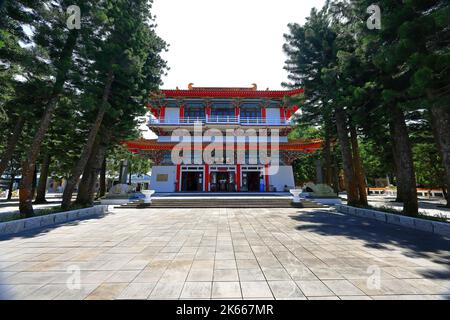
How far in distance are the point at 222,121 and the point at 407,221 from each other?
59.5ft

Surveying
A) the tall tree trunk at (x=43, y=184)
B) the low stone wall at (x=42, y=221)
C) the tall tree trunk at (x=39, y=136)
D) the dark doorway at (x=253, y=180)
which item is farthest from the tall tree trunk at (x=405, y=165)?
the tall tree trunk at (x=43, y=184)

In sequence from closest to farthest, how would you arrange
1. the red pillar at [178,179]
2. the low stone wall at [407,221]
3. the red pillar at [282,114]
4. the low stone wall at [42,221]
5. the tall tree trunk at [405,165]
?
the low stone wall at [407,221] < the low stone wall at [42,221] < the tall tree trunk at [405,165] < the red pillar at [178,179] < the red pillar at [282,114]

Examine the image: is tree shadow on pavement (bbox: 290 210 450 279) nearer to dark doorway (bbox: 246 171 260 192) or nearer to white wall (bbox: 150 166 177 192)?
dark doorway (bbox: 246 171 260 192)

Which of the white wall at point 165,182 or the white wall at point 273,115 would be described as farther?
the white wall at point 273,115

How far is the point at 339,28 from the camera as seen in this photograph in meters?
12.9

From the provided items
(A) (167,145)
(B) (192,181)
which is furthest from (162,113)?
(B) (192,181)

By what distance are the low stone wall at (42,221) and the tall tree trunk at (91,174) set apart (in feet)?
5.02

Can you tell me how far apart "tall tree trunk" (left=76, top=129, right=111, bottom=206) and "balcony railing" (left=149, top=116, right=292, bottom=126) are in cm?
976

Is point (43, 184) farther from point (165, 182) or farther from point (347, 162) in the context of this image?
point (347, 162)

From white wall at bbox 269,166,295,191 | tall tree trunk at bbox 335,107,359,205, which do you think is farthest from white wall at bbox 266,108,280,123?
tall tree trunk at bbox 335,107,359,205

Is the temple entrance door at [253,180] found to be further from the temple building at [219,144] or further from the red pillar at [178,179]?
the red pillar at [178,179]

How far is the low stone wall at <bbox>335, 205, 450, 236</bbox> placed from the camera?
271 inches

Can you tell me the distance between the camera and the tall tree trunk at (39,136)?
8.64m
